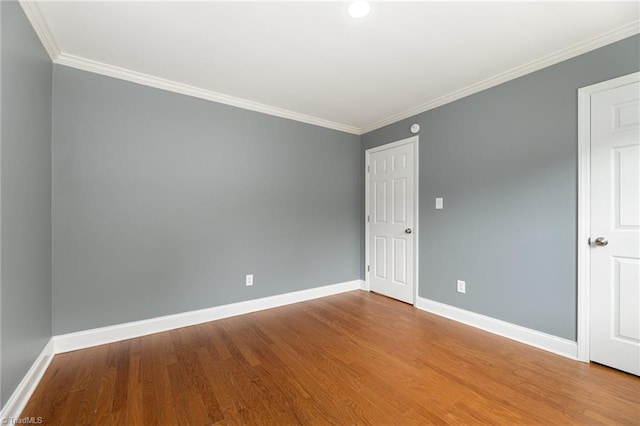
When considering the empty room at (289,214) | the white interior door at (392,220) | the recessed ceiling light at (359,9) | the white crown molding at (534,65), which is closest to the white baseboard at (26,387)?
the empty room at (289,214)

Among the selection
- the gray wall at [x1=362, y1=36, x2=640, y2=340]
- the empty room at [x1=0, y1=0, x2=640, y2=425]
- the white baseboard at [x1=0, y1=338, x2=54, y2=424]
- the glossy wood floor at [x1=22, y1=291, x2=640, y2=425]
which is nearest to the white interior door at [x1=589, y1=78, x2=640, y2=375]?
the empty room at [x1=0, y1=0, x2=640, y2=425]

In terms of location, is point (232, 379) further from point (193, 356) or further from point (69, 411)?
A: point (69, 411)

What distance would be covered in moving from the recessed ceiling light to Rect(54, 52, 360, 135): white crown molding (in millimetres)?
1677

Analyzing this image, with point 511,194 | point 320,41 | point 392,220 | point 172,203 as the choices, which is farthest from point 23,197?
point 511,194

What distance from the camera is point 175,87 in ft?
8.45

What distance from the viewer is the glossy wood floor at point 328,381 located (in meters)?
1.46

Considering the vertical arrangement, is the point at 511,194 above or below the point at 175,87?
below

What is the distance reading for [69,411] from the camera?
1490 mm

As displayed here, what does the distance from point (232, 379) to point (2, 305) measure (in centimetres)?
134

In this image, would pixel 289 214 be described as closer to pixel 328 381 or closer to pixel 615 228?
pixel 328 381

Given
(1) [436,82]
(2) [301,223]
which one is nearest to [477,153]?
(1) [436,82]

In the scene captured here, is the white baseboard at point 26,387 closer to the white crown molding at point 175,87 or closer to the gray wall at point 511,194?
the white crown molding at point 175,87

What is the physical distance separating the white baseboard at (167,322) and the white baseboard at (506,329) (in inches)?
57.7

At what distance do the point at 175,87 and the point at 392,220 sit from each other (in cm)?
296
